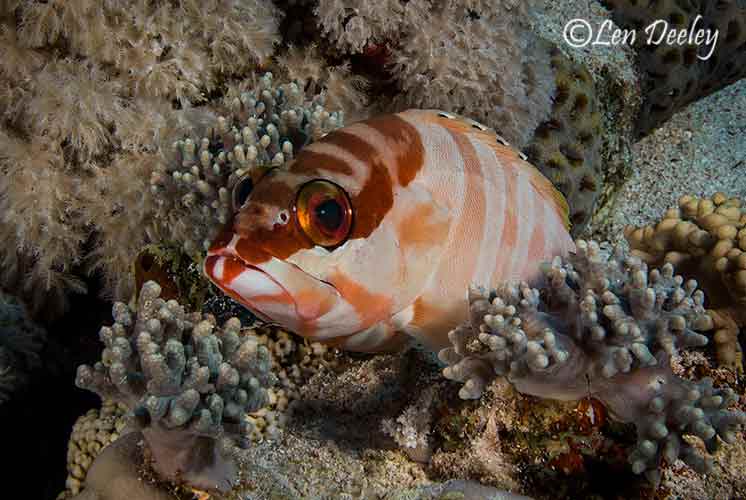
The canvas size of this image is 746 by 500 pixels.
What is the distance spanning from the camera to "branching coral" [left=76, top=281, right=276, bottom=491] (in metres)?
1.90

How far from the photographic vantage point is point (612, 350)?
1.90m

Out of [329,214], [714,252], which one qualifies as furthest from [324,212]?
[714,252]

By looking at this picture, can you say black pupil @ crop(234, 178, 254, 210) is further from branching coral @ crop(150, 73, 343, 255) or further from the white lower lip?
branching coral @ crop(150, 73, 343, 255)

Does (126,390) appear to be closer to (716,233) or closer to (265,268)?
(265,268)

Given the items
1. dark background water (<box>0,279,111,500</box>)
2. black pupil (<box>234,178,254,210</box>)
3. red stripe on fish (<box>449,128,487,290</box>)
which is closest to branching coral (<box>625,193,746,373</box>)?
red stripe on fish (<box>449,128,487,290</box>)

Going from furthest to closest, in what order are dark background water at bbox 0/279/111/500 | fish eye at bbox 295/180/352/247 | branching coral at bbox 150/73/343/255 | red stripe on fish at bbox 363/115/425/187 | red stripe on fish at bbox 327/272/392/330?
dark background water at bbox 0/279/111/500 → branching coral at bbox 150/73/343/255 → red stripe on fish at bbox 363/115/425/187 → red stripe on fish at bbox 327/272/392/330 → fish eye at bbox 295/180/352/247

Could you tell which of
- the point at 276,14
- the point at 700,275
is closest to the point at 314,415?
the point at 700,275

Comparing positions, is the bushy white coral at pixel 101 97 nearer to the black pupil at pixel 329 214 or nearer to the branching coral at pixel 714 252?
the black pupil at pixel 329 214

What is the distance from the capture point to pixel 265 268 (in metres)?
1.82

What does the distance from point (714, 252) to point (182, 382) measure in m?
2.37

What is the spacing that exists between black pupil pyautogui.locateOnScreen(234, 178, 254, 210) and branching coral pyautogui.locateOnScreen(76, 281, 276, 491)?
1.44 feet

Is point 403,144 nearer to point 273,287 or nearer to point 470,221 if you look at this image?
point 470,221

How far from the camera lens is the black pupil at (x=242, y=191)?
1.99m

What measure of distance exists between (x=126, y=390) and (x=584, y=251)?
5.29 ft
